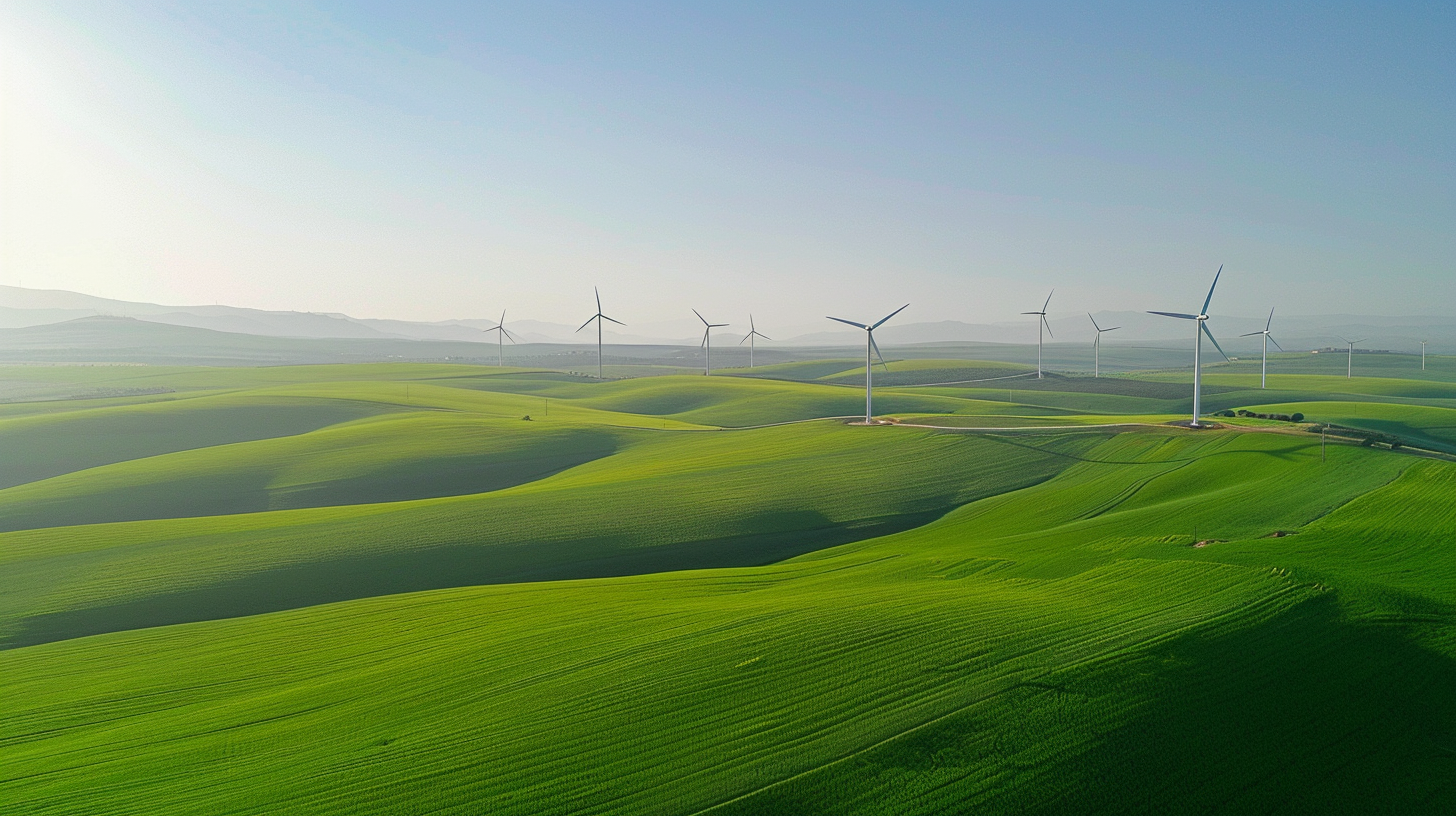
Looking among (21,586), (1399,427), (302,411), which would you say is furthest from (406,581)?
(1399,427)

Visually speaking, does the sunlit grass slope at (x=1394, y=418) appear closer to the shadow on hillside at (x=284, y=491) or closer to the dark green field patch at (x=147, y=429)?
the shadow on hillside at (x=284, y=491)

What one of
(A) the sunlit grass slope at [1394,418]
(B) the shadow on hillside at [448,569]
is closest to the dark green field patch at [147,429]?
(B) the shadow on hillside at [448,569]

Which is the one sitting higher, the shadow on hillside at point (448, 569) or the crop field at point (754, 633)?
the crop field at point (754, 633)

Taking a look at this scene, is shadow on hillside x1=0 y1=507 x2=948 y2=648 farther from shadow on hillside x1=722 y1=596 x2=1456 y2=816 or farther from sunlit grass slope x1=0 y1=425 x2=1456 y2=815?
shadow on hillside x1=722 y1=596 x2=1456 y2=816

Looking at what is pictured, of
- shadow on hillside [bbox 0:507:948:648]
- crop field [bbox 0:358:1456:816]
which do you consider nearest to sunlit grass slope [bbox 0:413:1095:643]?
shadow on hillside [bbox 0:507:948:648]

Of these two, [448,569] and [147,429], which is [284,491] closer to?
[448,569]

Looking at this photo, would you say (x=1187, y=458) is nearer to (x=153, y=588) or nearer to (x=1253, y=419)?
(x=1253, y=419)
